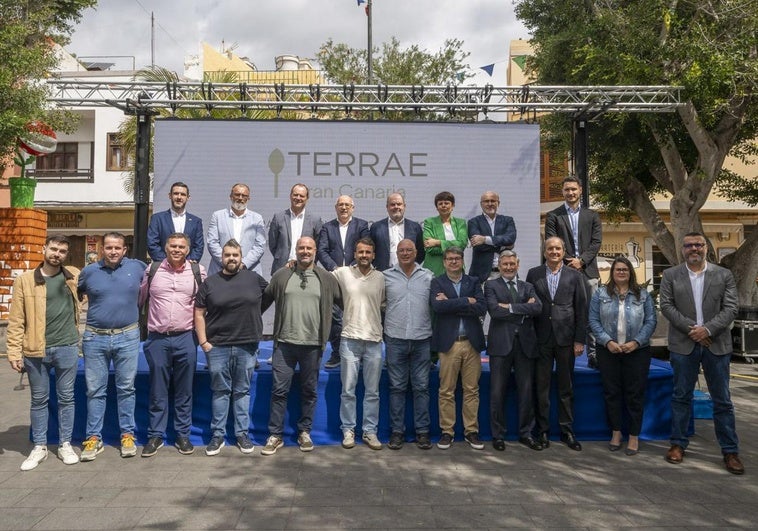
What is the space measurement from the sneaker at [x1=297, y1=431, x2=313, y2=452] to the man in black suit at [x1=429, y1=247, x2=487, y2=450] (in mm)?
1048

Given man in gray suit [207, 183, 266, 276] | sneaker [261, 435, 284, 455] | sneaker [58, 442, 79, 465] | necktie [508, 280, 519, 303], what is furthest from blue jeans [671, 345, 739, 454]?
sneaker [58, 442, 79, 465]

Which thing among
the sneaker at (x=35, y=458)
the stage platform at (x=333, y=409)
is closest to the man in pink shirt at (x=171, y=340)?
the stage platform at (x=333, y=409)

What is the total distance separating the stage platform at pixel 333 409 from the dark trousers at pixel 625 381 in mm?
213

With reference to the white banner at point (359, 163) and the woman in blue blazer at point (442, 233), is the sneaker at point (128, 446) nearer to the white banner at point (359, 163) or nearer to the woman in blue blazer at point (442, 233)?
the woman in blue blazer at point (442, 233)

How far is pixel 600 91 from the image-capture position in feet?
26.9

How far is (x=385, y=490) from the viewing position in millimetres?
4125

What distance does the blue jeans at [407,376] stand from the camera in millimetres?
5047

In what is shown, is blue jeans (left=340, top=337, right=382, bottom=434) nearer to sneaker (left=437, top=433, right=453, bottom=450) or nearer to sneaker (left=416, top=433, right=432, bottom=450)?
sneaker (left=416, top=433, right=432, bottom=450)

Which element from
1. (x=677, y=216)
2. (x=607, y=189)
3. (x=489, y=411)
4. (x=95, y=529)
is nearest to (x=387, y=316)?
(x=489, y=411)

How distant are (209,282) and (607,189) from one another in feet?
33.9

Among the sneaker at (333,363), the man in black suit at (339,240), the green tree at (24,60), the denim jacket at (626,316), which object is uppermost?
the green tree at (24,60)

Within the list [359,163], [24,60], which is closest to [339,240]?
[359,163]

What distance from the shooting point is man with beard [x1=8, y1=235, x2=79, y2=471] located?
4512 mm

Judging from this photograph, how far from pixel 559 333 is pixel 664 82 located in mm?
5997
